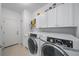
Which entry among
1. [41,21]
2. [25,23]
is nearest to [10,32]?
[25,23]

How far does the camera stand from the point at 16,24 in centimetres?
136

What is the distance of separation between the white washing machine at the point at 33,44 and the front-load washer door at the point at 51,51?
100 mm

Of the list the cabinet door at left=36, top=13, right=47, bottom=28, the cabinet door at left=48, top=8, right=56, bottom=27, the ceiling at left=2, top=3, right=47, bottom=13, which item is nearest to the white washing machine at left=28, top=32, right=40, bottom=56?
the cabinet door at left=36, top=13, right=47, bottom=28

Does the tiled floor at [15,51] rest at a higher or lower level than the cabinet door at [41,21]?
lower

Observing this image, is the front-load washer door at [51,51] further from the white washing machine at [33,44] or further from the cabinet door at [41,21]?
the cabinet door at [41,21]

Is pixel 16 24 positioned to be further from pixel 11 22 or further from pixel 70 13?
A: pixel 70 13

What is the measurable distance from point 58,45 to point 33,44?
16.2 inches

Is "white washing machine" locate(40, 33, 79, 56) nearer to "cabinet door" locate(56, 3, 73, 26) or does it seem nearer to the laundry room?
the laundry room

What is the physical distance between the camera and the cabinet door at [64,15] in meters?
1.21

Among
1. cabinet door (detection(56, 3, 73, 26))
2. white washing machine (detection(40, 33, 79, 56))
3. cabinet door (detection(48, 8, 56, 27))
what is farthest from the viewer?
cabinet door (detection(48, 8, 56, 27))

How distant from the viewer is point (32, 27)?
1385mm

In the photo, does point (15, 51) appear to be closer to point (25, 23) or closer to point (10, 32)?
point (10, 32)

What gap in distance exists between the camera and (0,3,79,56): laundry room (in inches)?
49.7

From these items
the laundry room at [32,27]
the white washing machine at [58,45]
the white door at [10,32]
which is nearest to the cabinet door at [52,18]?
the laundry room at [32,27]
